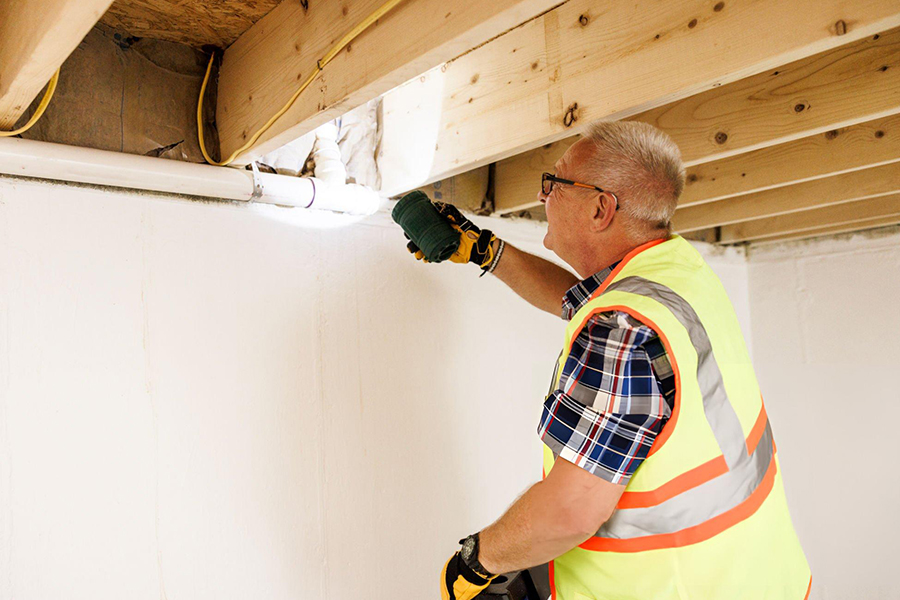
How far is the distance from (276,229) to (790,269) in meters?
2.80

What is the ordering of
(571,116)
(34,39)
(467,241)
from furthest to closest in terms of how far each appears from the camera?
(467,241), (571,116), (34,39)

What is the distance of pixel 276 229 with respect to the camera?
1976 mm

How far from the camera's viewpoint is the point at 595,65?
62.7 inches

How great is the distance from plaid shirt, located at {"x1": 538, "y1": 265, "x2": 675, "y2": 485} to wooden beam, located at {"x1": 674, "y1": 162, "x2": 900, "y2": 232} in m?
1.73

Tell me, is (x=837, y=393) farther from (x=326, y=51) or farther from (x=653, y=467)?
(x=326, y=51)

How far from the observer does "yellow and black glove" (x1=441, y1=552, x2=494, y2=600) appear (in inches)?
55.1

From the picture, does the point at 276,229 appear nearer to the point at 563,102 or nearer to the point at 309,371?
the point at 309,371

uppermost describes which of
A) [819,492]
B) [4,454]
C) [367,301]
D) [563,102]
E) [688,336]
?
[563,102]

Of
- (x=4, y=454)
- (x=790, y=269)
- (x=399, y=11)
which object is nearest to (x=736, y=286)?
(x=790, y=269)

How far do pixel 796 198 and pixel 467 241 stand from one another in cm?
152

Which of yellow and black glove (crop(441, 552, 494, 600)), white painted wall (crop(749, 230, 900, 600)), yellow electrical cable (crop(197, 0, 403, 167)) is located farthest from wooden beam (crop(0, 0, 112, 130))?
white painted wall (crop(749, 230, 900, 600))

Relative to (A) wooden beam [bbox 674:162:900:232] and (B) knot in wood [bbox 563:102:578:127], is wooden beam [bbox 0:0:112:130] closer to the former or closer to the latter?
(B) knot in wood [bbox 563:102:578:127]

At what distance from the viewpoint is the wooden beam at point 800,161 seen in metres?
2.04

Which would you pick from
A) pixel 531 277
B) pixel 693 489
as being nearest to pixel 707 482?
pixel 693 489
